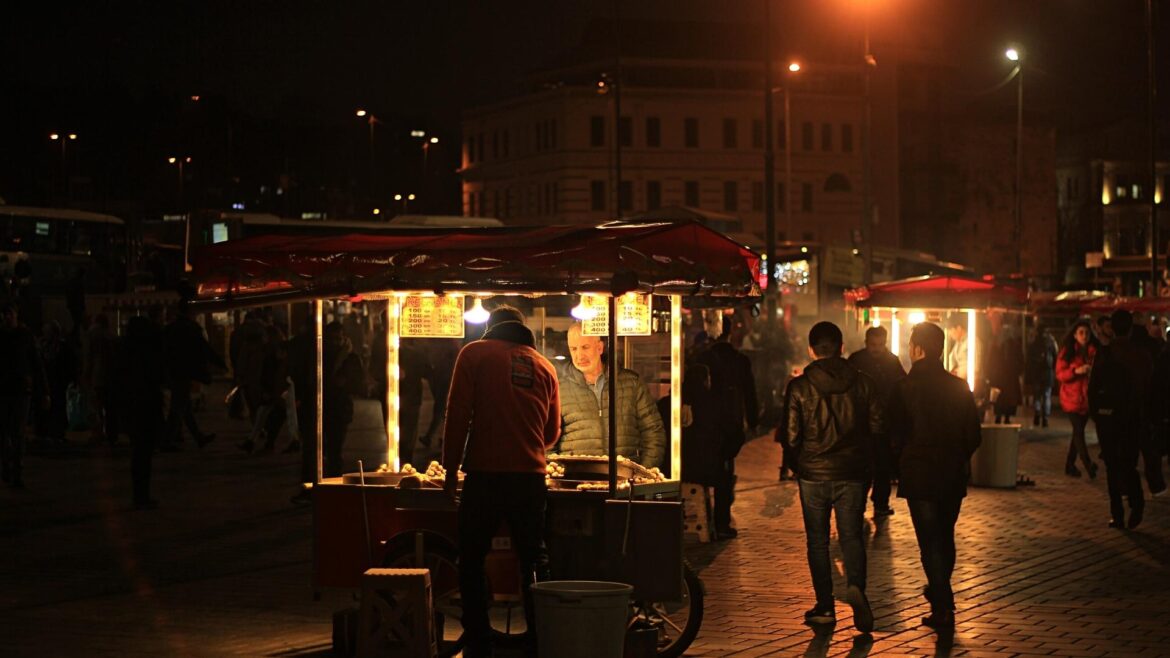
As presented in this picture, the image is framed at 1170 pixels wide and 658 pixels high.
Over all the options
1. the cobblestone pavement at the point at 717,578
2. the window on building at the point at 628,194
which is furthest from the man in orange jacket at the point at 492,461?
the window on building at the point at 628,194

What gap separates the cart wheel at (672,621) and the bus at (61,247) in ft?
140

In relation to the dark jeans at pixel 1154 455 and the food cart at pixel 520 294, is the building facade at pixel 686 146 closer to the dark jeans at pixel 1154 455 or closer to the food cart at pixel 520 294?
the dark jeans at pixel 1154 455

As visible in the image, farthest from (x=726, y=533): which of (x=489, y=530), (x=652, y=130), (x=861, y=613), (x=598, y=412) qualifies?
(x=652, y=130)

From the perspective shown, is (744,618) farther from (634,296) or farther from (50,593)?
(50,593)

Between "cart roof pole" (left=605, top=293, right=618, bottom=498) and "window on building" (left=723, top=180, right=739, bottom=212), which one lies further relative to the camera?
"window on building" (left=723, top=180, right=739, bottom=212)

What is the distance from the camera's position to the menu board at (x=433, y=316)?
10969 mm

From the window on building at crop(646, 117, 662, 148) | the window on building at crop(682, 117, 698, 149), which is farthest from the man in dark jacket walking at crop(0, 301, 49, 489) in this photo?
the window on building at crop(682, 117, 698, 149)

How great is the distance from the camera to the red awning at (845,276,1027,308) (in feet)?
67.4

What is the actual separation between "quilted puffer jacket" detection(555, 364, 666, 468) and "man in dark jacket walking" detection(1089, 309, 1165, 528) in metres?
5.89

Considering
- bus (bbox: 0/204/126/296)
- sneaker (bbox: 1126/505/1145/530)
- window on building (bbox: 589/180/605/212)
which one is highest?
window on building (bbox: 589/180/605/212)

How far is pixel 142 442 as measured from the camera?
16.3 metres

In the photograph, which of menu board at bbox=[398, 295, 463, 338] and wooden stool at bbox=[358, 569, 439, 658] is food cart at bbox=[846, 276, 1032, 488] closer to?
menu board at bbox=[398, 295, 463, 338]

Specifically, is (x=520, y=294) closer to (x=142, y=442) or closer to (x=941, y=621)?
(x=941, y=621)

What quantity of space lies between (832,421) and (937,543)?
41.0 inches
